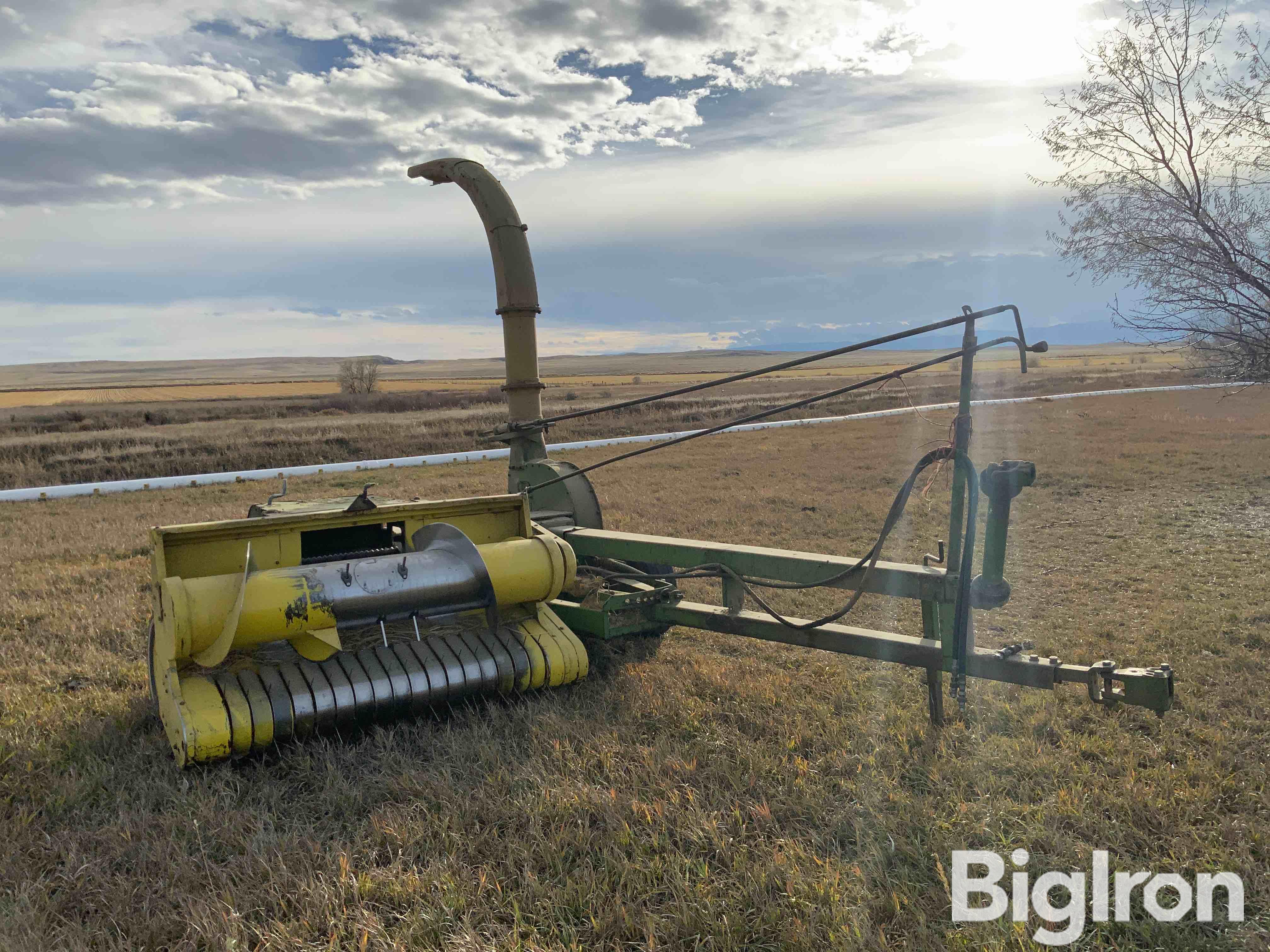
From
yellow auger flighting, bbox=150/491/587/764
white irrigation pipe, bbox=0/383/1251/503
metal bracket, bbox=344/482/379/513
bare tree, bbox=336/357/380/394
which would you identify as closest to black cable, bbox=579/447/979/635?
yellow auger flighting, bbox=150/491/587/764

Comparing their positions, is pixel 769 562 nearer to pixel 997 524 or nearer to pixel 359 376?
pixel 997 524

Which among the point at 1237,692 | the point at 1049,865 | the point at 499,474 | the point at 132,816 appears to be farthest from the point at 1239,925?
the point at 499,474

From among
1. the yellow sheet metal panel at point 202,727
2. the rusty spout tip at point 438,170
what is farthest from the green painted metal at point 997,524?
the rusty spout tip at point 438,170

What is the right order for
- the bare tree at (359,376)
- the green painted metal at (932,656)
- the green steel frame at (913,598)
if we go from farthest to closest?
the bare tree at (359,376), the green steel frame at (913,598), the green painted metal at (932,656)

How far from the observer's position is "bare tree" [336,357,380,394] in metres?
50.6

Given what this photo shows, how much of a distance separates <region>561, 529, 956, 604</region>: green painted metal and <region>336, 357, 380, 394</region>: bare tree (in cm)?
4710

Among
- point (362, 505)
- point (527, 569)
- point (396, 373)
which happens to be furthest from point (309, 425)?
point (396, 373)

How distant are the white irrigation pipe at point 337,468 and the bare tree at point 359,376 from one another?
29.2 m

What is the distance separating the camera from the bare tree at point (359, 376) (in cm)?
5059

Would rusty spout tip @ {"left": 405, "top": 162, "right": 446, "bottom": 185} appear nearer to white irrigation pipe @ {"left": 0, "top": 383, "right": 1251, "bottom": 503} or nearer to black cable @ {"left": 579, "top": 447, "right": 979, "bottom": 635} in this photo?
black cable @ {"left": 579, "top": 447, "right": 979, "bottom": 635}

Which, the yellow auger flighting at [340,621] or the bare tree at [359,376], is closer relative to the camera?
the yellow auger flighting at [340,621]

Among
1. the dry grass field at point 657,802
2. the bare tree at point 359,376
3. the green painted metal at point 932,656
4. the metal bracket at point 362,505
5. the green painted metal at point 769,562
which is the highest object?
the bare tree at point 359,376

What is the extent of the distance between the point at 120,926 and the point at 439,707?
6.28ft

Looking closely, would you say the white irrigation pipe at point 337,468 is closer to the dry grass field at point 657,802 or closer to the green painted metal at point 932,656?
the dry grass field at point 657,802
